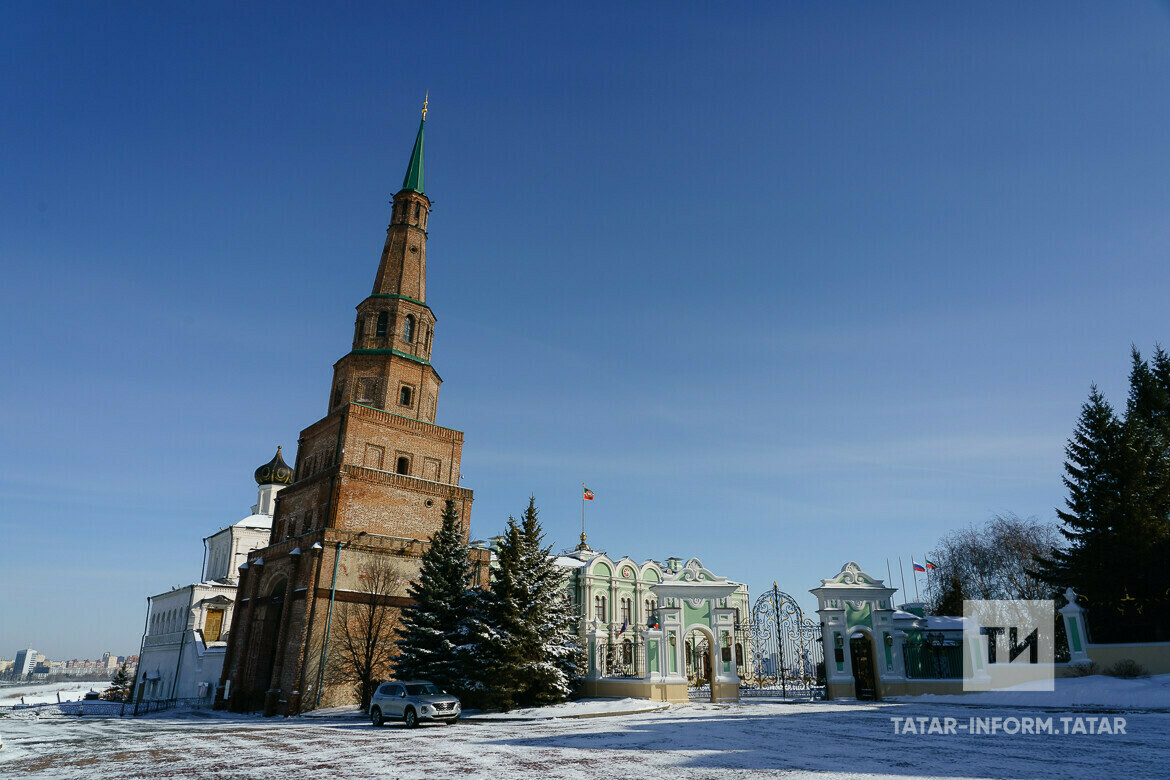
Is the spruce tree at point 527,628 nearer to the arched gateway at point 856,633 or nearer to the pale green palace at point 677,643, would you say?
the pale green palace at point 677,643

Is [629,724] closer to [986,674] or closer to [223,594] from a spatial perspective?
[986,674]

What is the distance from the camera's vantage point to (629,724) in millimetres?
16766

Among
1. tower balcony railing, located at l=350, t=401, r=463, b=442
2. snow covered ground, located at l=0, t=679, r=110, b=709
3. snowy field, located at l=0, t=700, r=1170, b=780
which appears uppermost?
tower balcony railing, located at l=350, t=401, r=463, b=442

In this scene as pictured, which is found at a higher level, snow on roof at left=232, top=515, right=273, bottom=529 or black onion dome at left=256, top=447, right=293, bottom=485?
black onion dome at left=256, top=447, right=293, bottom=485

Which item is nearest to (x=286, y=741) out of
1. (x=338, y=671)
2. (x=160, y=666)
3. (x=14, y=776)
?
(x=14, y=776)

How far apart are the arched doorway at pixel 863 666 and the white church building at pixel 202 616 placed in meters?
36.4

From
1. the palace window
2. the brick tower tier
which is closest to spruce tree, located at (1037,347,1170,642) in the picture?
the brick tower tier

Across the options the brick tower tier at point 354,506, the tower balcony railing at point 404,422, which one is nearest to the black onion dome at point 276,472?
the brick tower tier at point 354,506

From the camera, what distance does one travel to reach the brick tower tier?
93.5ft

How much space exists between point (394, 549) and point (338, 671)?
560 centimetres

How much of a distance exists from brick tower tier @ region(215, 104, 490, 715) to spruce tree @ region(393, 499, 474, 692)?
174 inches

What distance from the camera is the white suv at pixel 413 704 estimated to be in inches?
726

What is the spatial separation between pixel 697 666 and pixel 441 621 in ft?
44.1

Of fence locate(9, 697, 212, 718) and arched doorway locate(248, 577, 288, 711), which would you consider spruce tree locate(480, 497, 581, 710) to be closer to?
arched doorway locate(248, 577, 288, 711)
